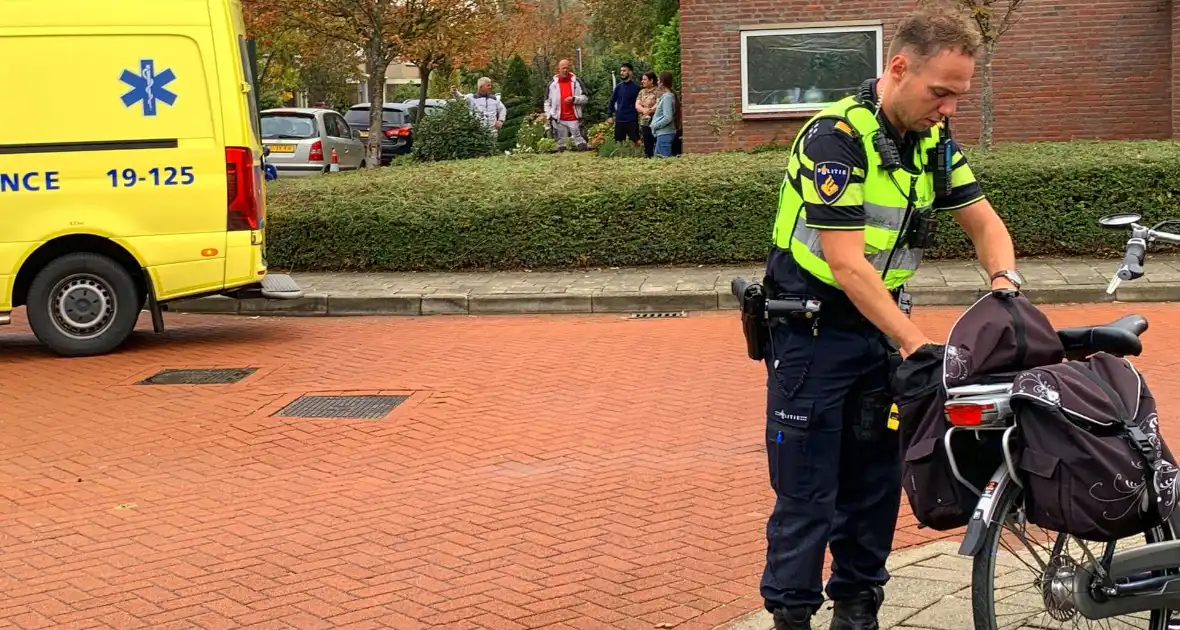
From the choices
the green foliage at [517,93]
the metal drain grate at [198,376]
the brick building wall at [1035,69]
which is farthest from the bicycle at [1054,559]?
the green foliage at [517,93]

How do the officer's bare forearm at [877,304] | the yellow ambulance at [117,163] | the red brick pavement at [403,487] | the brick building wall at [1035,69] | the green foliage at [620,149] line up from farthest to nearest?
the green foliage at [620,149] < the brick building wall at [1035,69] < the yellow ambulance at [117,163] < the red brick pavement at [403,487] < the officer's bare forearm at [877,304]

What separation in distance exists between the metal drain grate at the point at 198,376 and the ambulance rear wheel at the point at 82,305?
0.89 meters

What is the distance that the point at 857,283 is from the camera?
360 centimetres

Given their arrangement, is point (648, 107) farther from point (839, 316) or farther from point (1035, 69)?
point (839, 316)

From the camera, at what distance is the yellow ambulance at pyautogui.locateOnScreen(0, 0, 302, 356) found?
984 cm

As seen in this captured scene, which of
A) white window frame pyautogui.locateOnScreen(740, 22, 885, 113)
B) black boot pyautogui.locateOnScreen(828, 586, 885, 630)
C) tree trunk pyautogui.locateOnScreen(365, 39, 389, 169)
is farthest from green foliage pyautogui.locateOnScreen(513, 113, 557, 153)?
black boot pyautogui.locateOnScreen(828, 586, 885, 630)

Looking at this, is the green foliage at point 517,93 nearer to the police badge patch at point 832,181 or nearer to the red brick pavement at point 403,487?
the red brick pavement at point 403,487

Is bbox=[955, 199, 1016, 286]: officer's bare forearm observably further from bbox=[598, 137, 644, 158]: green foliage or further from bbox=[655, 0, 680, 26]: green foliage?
bbox=[655, 0, 680, 26]: green foliage

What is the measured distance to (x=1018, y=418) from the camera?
3.32 m

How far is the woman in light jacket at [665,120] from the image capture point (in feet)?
62.5

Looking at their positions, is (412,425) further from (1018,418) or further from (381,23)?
(381,23)

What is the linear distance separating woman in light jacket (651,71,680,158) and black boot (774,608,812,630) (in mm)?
15463

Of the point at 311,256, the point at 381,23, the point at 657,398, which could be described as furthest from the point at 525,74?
the point at 657,398

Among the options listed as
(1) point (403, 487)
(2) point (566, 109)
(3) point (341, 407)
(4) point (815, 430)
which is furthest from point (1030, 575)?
(2) point (566, 109)
